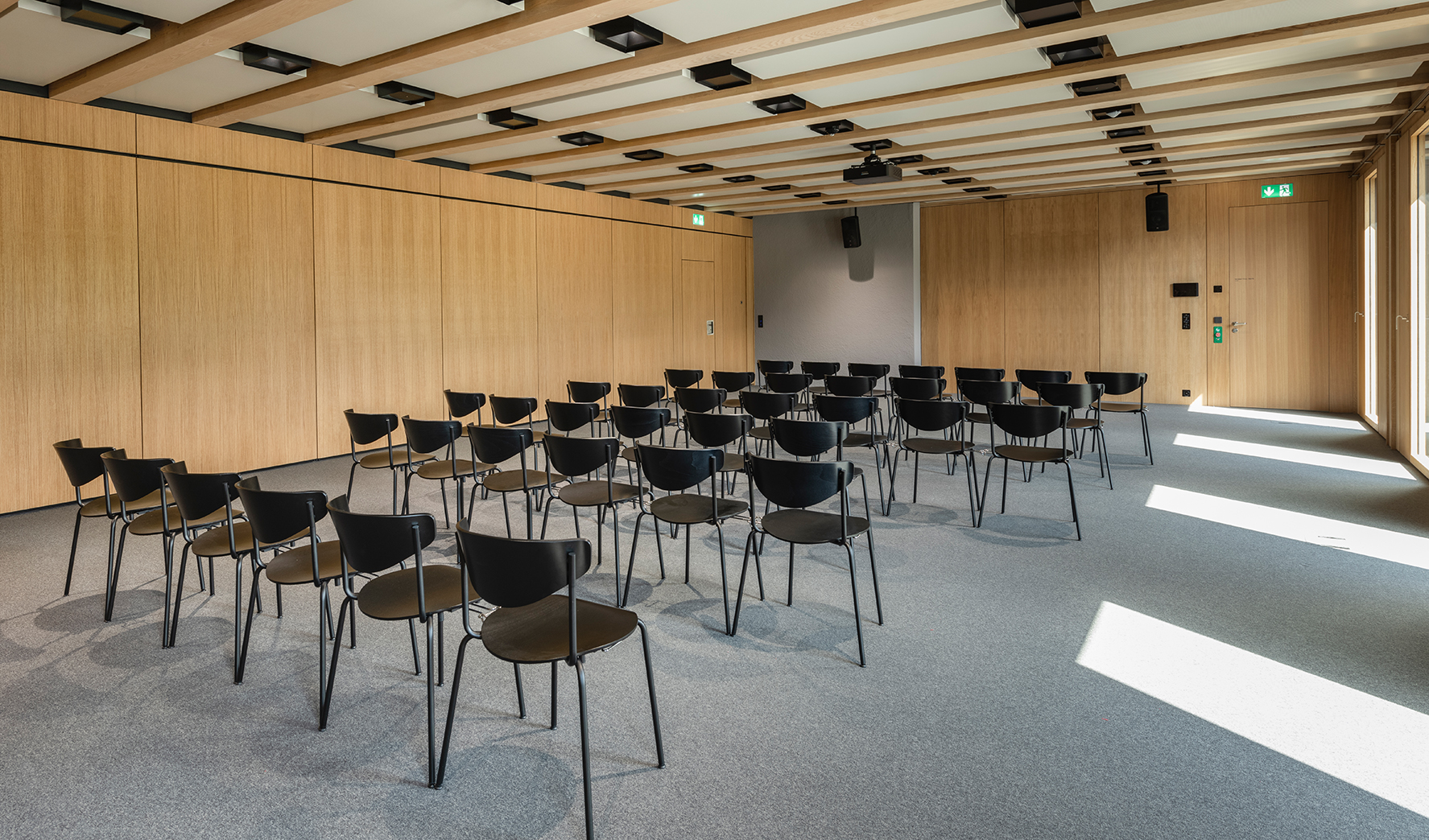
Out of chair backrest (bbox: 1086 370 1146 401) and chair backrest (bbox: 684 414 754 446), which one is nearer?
chair backrest (bbox: 684 414 754 446)

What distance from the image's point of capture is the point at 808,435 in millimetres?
4637

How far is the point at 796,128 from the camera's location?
27.6ft

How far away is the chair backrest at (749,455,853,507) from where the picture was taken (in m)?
3.54

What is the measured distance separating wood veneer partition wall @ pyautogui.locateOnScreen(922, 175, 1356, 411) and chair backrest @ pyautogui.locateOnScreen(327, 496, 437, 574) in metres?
12.2

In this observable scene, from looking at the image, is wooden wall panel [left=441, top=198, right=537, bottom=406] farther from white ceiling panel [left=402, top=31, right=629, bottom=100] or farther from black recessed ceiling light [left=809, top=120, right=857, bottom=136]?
black recessed ceiling light [left=809, top=120, right=857, bottom=136]

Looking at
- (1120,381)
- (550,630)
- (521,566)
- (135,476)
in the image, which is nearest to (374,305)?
(135,476)

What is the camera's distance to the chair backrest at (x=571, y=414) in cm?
591

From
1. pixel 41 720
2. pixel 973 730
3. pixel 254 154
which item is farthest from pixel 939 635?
pixel 254 154

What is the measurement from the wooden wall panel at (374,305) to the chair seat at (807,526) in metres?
A: 6.05

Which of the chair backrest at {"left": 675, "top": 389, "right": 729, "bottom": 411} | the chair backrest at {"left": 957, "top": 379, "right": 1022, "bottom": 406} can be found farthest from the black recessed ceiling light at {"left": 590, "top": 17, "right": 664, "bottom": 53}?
the chair backrest at {"left": 957, "top": 379, "right": 1022, "bottom": 406}

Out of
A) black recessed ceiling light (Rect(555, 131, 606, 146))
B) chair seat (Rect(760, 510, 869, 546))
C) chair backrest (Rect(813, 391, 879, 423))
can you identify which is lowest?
Result: chair seat (Rect(760, 510, 869, 546))

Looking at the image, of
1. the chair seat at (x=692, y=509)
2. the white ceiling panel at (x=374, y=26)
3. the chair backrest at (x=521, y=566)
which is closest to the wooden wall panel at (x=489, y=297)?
the white ceiling panel at (x=374, y=26)

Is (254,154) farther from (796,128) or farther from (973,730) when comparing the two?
(973,730)

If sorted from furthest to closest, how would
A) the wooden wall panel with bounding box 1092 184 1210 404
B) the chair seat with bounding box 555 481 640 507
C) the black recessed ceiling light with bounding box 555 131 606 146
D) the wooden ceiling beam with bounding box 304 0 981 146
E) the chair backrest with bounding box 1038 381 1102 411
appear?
the wooden wall panel with bounding box 1092 184 1210 404, the black recessed ceiling light with bounding box 555 131 606 146, the chair backrest with bounding box 1038 381 1102 411, the wooden ceiling beam with bounding box 304 0 981 146, the chair seat with bounding box 555 481 640 507
